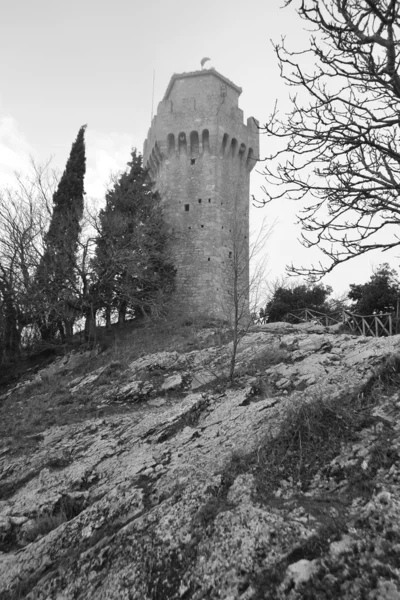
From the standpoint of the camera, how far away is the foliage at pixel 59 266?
16281 millimetres

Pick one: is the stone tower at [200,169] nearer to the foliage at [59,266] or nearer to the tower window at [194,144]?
the tower window at [194,144]

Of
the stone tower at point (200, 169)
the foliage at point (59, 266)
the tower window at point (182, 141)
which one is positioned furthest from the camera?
the tower window at point (182, 141)

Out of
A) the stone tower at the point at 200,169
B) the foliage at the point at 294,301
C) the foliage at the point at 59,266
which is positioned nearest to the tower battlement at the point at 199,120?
the stone tower at the point at 200,169

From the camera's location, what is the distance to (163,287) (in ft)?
67.3

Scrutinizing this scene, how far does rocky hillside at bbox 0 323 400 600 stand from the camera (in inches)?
115

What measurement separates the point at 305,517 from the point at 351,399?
2.16 meters

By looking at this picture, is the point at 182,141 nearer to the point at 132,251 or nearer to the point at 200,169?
the point at 200,169

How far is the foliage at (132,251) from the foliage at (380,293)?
932cm

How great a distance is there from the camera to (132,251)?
59.0 feet

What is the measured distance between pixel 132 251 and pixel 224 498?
1508 cm

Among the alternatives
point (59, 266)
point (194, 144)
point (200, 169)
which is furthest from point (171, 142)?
point (59, 266)

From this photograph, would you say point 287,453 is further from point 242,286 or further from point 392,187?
point 242,286

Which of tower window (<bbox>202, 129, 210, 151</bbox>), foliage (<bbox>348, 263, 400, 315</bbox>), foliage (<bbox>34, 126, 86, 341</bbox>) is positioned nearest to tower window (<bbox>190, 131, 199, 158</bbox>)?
tower window (<bbox>202, 129, 210, 151</bbox>)

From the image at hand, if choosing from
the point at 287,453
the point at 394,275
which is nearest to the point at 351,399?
the point at 287,453
